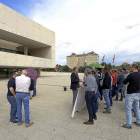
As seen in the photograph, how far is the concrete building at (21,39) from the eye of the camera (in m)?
19.6

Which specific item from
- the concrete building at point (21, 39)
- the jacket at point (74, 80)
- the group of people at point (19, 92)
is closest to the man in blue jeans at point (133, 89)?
the jacket at point (74, 80)

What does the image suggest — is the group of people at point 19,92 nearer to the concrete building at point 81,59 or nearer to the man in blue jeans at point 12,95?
the man in blue jeans at point 12,95

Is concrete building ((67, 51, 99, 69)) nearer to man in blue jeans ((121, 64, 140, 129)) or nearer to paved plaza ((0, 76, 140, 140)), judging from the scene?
paved plaza ((0, 76, 140, 140))

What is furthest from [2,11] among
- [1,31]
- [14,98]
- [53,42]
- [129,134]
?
[129,134]

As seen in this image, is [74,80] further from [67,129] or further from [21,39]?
[21,39]

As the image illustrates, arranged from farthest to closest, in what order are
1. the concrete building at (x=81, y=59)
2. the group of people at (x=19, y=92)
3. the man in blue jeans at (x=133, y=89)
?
the concrete building at (x=81, y=59), the group of people at (x=19, y=92), the man in blue jeans at (x=133, y=89)

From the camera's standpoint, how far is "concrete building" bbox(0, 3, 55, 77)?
19562 millimetres

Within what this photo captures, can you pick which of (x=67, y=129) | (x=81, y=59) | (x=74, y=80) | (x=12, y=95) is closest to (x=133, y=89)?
(x=74, y=80)

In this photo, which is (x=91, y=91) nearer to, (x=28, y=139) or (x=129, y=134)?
(x=129, y=134)

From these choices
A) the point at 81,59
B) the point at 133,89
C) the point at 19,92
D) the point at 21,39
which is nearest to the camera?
the point at 133,89

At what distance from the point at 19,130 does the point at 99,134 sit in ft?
7.48

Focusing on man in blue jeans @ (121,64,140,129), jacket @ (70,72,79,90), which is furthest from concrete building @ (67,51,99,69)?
man in blue jeans @ (121,64,140,129)

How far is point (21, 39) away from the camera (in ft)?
77.7

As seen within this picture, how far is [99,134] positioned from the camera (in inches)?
115
